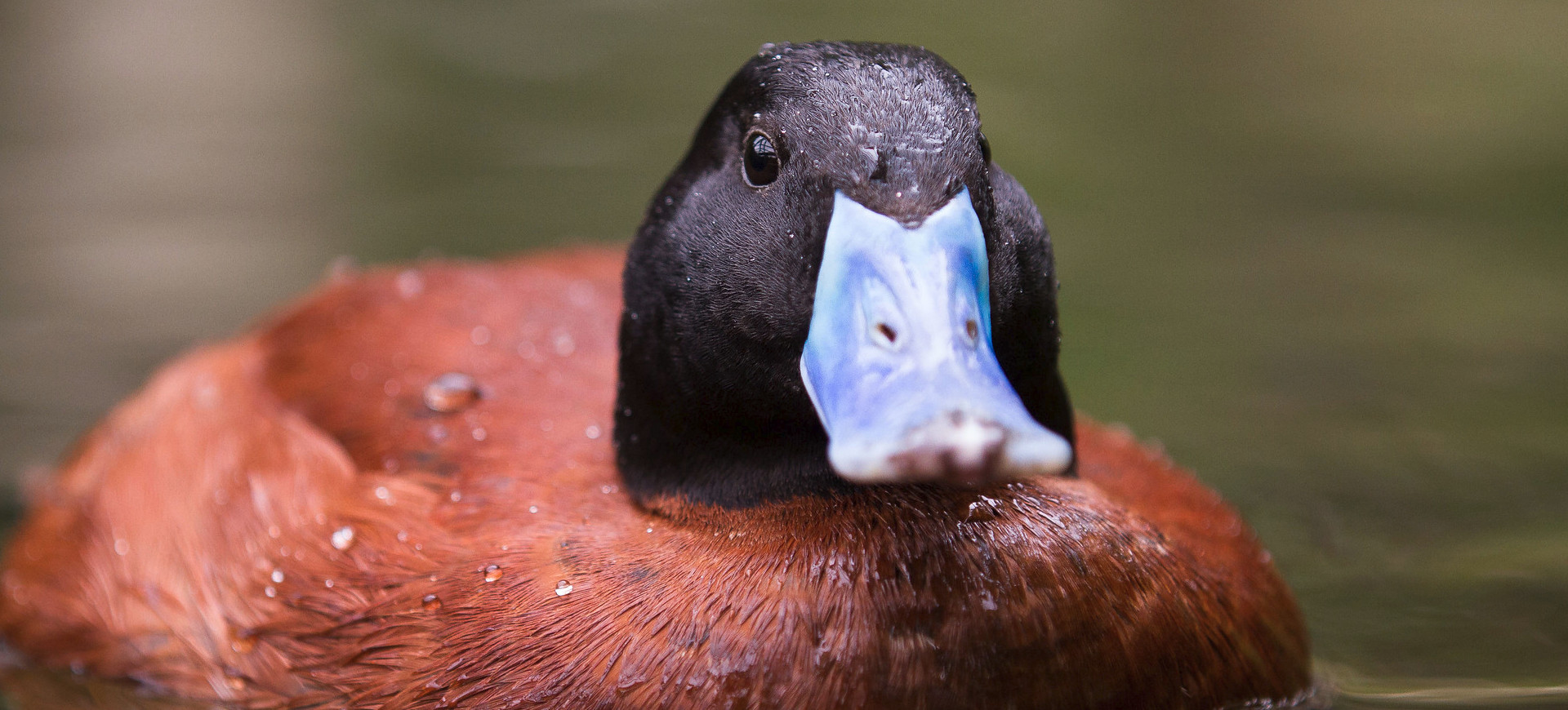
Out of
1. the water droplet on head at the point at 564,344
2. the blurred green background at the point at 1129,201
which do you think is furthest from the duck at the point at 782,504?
the blurred green background at the point at 1129,201

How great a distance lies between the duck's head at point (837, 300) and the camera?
2.38m

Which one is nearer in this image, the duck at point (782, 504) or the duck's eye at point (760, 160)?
the duck at point (782, 504)

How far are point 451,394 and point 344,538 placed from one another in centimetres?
46

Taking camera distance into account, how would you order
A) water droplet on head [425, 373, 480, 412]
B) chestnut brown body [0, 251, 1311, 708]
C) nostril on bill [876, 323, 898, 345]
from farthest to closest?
water droplet on head [425, 373, 480, 412], chestnut brown body [0, 251, 1311, 708], nostril on bill [876, 323, 898, 345]

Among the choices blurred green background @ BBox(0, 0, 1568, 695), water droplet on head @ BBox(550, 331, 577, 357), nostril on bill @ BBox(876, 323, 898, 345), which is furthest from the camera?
blurred green background @ BBox(0, 0, 1568, 695)

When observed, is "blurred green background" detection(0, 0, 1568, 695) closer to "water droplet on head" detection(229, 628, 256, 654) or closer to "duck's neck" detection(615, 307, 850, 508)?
"duck's neck" detection(615, 307, 850, 508)

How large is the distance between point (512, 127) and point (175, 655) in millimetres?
5101

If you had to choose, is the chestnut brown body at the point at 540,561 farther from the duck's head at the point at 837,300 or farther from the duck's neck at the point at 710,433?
the duck's head at the point at 837,300

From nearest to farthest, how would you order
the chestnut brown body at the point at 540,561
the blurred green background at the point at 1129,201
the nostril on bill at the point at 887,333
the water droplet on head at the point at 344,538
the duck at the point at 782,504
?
1. the nostril on bill at the point at 887,333
2. the duck at the point at 782,504
3. the chestnut brown body at the point at 540,561
4. the water droplet on head at the point at 344,538
5. the blurred green background at the point at 1129,201

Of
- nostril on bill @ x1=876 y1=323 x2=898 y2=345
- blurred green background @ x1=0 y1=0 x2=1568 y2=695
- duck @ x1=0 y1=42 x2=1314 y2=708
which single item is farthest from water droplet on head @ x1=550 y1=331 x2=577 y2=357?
blurred green background @ x1=0 y1=0 x2=1568 y2=695

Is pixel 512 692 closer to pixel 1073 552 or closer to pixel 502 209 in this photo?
pixel 1073 552

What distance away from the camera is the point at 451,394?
365cm

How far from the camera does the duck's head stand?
93.5 inches

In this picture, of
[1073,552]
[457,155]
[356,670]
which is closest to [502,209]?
[457,155]
